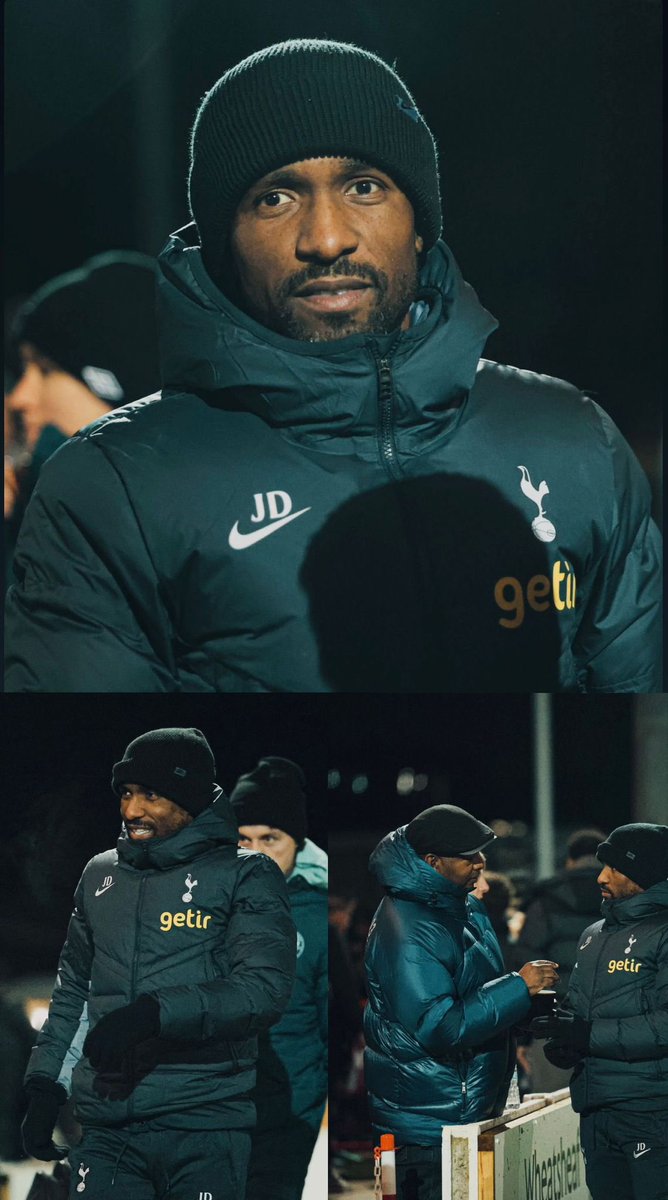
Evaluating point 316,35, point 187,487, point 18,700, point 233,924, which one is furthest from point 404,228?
point 233,924

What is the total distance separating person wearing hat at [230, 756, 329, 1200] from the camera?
13.6 feet

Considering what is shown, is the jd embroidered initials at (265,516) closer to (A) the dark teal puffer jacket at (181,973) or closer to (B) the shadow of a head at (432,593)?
(B) the shadow of a head at (432,593)

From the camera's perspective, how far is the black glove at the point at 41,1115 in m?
3.97

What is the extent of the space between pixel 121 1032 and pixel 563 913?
4.12ft

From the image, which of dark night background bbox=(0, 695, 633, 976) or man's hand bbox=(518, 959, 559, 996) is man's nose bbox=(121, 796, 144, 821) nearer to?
dark night background bbox=(0, 695, 633, 976)

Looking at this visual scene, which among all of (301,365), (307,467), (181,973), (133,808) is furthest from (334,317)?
(181,973)

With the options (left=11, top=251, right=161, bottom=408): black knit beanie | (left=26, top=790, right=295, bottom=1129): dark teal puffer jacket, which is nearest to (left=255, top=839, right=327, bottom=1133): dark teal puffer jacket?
(left=26, top=790, right=295, bottom=1129): dark teal puffer jacket

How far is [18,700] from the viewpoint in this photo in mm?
4266

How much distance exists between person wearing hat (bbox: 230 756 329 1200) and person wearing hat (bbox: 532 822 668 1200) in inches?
24.2

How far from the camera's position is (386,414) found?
4312 mm

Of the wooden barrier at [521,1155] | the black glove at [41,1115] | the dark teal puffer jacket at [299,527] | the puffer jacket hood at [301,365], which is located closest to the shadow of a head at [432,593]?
the dark teal puffer jacket at [299,527]

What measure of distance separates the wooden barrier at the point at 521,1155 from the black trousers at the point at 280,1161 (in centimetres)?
38

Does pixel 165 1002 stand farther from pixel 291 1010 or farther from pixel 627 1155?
pixel 627 1155

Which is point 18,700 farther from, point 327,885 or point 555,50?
point 555,50
